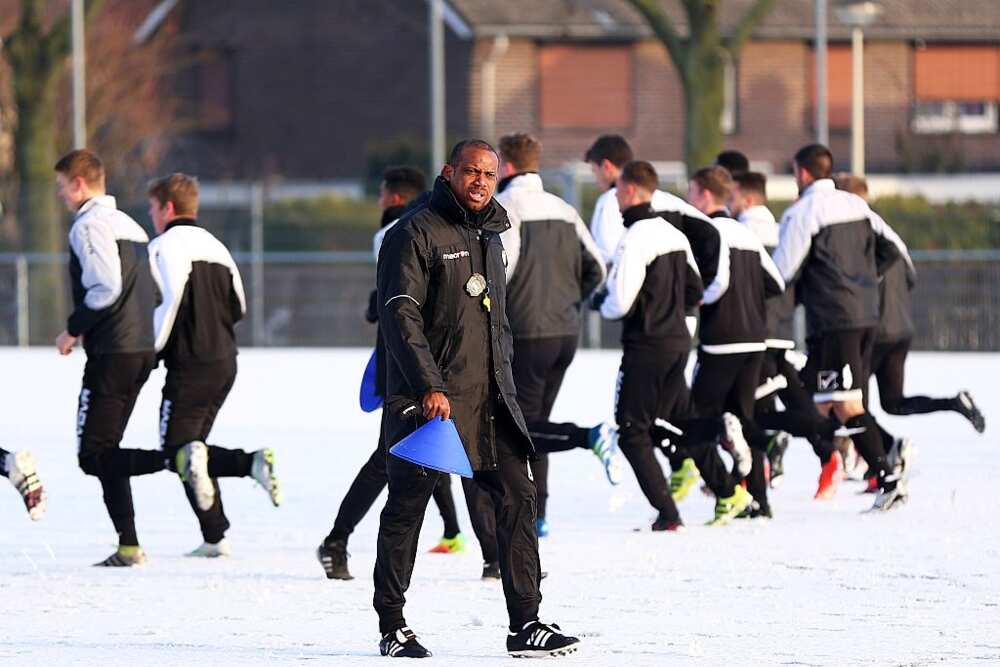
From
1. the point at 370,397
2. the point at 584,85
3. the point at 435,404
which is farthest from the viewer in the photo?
the point at 584,85

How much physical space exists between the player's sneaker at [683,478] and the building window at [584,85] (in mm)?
28645

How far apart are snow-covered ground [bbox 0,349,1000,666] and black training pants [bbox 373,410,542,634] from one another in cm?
21

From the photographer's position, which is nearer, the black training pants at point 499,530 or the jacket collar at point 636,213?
the black training pants at point 499,530

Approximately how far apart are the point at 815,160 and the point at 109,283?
162 inches

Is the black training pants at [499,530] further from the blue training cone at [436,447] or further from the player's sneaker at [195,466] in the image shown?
the player's sneaker at [195,466]

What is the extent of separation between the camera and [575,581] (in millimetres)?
9961

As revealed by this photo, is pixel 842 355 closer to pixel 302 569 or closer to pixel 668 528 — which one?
pixel 668 528

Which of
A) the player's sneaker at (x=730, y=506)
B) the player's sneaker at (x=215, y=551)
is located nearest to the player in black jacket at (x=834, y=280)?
the player's sneaker at (x=730, y=506)

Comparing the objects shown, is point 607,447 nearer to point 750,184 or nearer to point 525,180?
point 525,180

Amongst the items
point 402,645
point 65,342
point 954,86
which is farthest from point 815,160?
point 954,86

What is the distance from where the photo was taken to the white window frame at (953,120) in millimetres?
43156

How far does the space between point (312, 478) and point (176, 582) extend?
13.9 feet

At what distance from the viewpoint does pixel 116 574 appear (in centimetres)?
1028

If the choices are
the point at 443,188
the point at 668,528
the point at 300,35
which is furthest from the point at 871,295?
the point at 300,35
